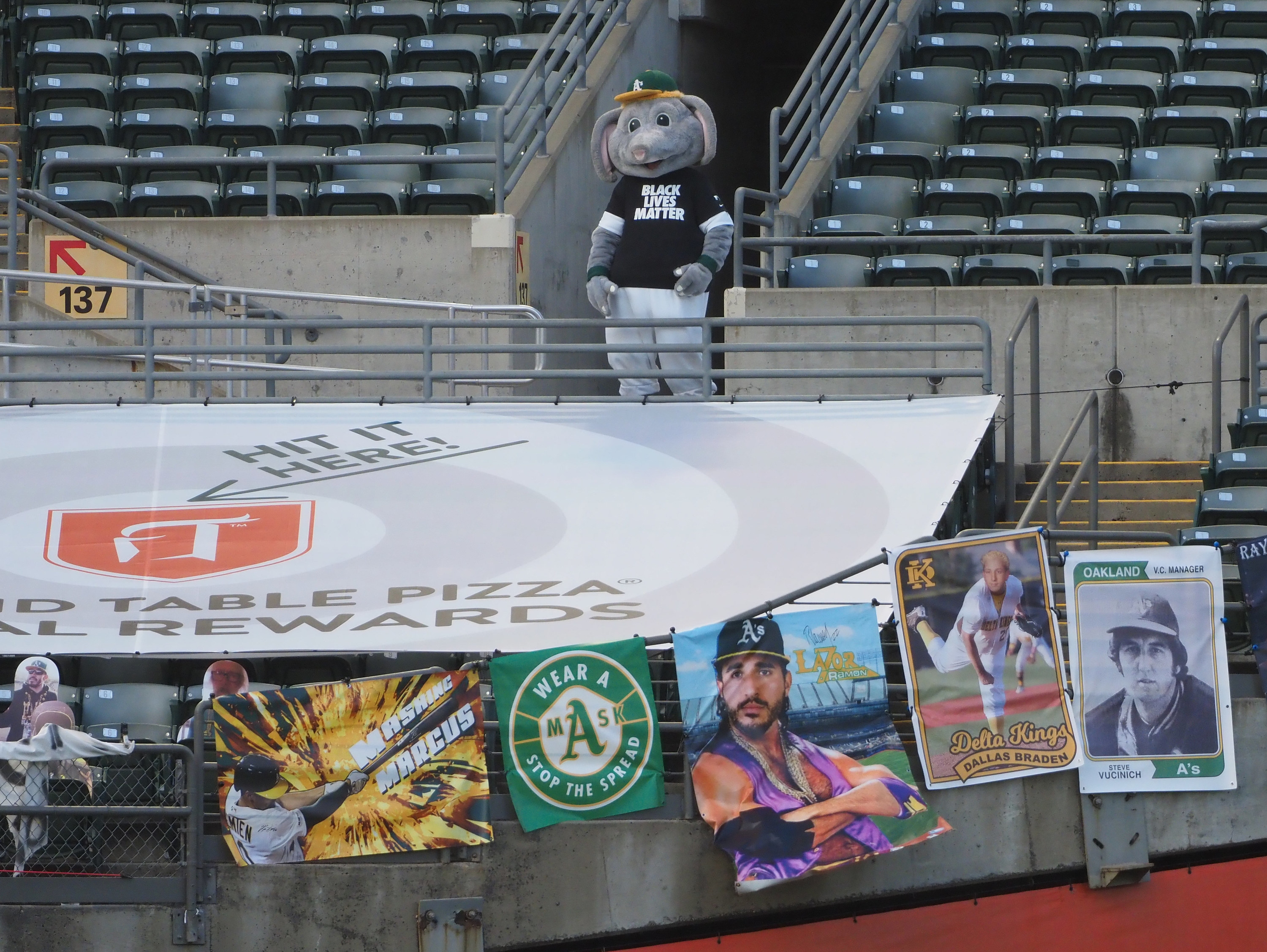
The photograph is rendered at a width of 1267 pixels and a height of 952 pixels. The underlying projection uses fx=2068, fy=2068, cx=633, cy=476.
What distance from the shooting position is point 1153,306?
551 inches

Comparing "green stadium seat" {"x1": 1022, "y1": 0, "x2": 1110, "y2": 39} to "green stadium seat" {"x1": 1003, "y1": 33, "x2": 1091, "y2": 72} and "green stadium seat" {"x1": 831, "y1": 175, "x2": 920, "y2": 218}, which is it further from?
"green stadium seat" {"x1": 831, "y1": 175, "x2": 920, "y2": 218}

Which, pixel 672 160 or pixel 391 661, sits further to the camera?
pixel 672 160

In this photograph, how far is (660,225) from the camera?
43.4 feet

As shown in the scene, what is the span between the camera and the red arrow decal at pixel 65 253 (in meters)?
15.6

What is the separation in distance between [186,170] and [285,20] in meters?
2.94

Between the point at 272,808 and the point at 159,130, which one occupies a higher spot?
the point at 159,130

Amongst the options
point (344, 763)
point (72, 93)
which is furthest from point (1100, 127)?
point (344, 763)

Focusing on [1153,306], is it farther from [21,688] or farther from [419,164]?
[21,688]

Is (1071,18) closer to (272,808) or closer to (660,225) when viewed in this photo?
(660,225)

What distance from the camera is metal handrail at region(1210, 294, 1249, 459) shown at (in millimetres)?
12508

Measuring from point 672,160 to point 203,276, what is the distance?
4.37 metres

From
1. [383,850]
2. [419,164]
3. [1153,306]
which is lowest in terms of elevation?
[383,850]

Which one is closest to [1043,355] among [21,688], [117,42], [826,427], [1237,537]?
[826,427]

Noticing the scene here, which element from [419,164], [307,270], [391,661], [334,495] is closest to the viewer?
[391,661]
